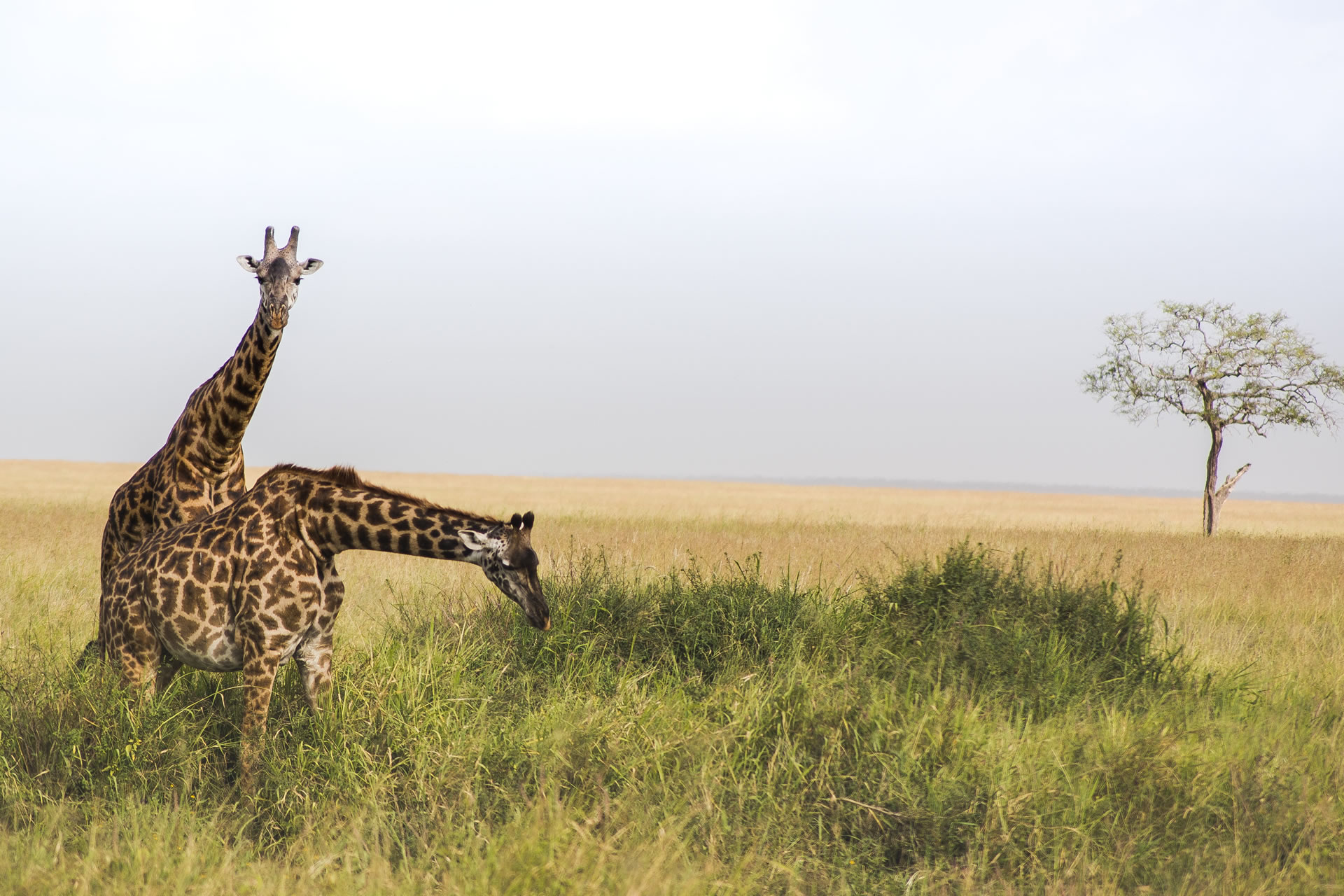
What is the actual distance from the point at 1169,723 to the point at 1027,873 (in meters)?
2.26

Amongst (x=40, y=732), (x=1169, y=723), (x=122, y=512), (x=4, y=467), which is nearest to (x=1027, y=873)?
(x=1169, y=723)

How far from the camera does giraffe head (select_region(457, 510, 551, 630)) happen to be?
503cm

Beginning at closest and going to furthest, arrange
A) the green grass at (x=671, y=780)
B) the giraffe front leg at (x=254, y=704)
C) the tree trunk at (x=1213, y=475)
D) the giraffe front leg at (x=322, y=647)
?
the green grass at (x=671, y=780)
the giraffe front leg at (x=254, y=704)
the giraffe front leg at (x=322, y=647)
the tree trunk at (x=1213, y=475)

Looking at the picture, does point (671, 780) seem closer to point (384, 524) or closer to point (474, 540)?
point (474, 540)

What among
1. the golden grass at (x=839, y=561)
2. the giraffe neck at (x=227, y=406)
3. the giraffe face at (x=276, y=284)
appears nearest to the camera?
the giraffe face at (x=276, y=284)

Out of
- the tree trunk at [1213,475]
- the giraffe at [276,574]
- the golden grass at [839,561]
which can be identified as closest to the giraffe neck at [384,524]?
the giraffe at [276,574]

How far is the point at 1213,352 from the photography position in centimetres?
3203

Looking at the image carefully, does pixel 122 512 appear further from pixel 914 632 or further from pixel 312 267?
pixel 914 632

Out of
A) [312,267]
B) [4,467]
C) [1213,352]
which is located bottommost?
[4,467]

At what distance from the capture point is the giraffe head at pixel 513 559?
16.5 ft

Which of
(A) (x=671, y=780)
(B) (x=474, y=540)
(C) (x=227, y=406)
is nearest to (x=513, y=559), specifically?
(B) (x=474, y=540)

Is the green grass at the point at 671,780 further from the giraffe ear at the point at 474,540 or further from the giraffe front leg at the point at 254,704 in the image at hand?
the giraffe ear at the point at 474,540

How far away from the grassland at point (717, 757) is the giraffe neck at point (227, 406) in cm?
161

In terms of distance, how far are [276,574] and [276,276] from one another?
2.08 meters
